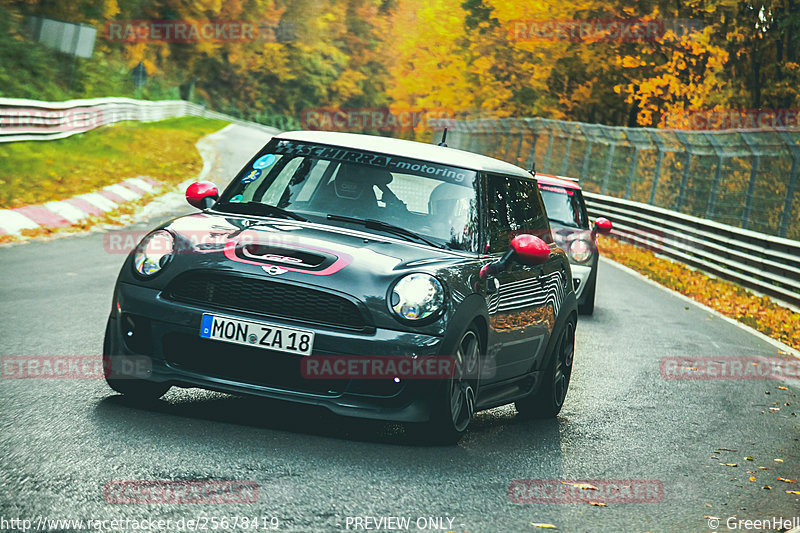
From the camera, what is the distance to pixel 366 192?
669 centimetres

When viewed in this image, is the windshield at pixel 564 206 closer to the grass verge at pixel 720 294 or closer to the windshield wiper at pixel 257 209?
the grass verge at pixel 720 294

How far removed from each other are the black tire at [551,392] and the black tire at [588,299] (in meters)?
5.73

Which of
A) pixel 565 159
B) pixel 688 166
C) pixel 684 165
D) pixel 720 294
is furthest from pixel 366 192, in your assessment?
pixel 565 159

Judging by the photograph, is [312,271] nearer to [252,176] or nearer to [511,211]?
[252,176]

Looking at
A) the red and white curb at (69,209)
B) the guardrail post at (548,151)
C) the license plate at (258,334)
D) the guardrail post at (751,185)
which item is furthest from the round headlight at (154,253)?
the guardrail post at (548,151)

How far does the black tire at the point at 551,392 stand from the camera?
287 inches

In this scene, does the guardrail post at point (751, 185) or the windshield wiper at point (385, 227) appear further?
the guardrail post at point (751, 185)

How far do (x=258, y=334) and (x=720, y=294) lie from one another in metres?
13.3

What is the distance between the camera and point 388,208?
21.6 feet

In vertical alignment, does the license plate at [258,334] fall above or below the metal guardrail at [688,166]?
below

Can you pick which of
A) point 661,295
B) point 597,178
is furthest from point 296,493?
point 597,178

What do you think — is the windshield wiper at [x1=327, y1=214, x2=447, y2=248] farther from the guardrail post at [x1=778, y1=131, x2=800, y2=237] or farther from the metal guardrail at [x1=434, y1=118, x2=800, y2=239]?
the guardrail post at [x1=778, y1=131, x2=800, y2=237]

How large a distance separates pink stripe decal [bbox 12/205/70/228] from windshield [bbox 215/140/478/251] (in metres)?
10.2

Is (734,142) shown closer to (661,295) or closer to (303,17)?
(661,295)
